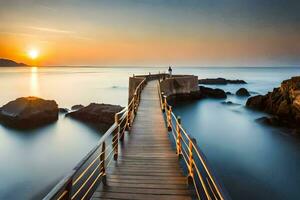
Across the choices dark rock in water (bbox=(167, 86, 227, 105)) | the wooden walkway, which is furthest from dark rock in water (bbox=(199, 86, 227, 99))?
the wooden walkway

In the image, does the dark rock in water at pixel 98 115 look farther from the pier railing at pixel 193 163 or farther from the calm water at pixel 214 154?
the pier railing at pixel 193 163

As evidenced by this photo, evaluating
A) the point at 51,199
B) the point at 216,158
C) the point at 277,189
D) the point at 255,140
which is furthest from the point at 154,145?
the point at 255,140

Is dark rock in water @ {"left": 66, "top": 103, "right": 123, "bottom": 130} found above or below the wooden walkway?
below

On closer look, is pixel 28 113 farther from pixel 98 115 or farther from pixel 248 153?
pixel 248 153

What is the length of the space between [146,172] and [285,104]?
24.0 m

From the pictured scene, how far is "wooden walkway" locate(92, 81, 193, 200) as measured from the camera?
4.46 metres

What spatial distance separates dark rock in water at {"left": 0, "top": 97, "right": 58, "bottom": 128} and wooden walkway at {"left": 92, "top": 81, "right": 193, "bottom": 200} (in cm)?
1904

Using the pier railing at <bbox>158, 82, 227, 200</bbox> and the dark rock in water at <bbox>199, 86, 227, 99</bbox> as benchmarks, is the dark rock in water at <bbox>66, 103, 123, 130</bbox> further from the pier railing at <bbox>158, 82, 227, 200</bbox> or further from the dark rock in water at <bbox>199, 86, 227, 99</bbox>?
the dark rock in water at <bbox>199, 86, 227, 99</bbox>

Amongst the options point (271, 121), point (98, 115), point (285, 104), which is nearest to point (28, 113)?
point (98, 115)

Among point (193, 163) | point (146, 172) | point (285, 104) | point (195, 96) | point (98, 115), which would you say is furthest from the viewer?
point (195, 96)

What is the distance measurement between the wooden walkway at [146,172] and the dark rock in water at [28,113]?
750 inches

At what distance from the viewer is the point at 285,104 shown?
25031mm

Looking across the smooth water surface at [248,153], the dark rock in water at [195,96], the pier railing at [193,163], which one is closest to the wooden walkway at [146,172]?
the pier railing at [193,163]

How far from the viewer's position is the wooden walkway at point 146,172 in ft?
14.6
